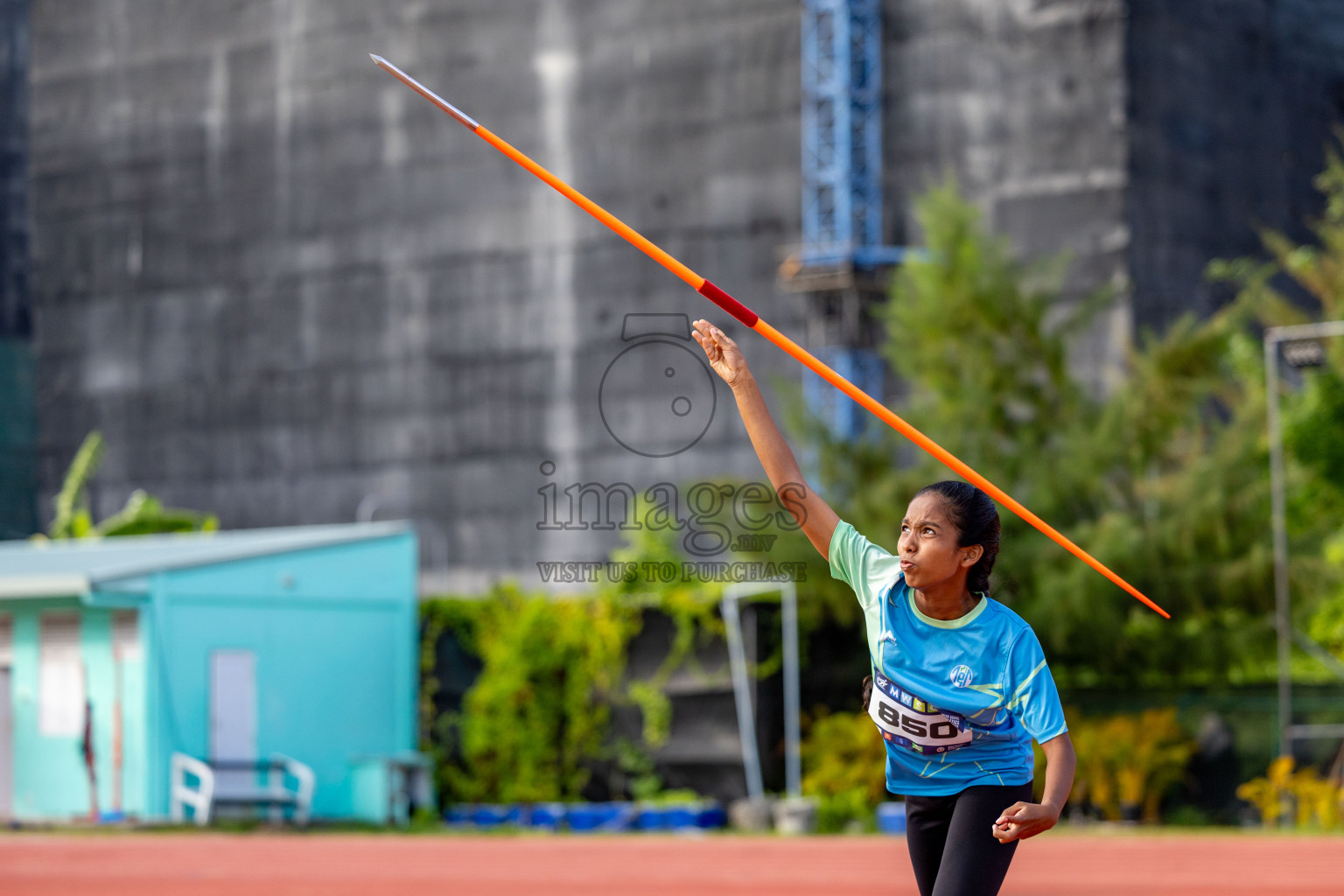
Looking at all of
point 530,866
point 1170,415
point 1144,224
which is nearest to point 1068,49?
point 1144,224

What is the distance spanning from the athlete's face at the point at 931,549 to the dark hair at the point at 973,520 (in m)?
0.02

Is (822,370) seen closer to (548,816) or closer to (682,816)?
(682,816)

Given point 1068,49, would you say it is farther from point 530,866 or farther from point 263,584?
point 530,866

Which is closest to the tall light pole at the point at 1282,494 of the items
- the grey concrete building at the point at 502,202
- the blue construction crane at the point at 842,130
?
the grey concrete building at the point at 502,202

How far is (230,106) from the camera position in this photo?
120ft

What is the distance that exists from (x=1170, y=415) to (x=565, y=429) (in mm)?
Answer: 13584

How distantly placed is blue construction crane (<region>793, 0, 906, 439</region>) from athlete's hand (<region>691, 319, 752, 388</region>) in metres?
23.2

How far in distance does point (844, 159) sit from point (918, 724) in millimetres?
25060

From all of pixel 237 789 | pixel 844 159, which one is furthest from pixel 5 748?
pixel 844 159

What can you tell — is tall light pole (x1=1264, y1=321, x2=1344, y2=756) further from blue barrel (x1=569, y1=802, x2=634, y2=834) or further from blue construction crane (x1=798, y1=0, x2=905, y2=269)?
blue construction crane (x1=798, y1=0, x2=905, y2=269)

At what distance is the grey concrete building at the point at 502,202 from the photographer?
1114 inches

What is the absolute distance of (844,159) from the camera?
29.0 m

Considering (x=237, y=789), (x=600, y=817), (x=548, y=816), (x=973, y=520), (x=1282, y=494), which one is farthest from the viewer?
(x=237, y=789)

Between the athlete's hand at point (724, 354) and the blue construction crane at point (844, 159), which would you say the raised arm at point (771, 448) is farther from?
the blue construction crane at point (844, 159)
